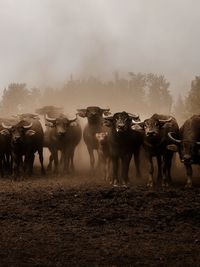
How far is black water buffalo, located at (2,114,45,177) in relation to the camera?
19.5m

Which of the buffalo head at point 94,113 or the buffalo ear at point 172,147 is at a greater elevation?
the buffalo head at point 94,113

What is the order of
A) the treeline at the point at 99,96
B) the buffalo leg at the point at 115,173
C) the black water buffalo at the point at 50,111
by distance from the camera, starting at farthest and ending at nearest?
the treeline at the point at 99,96
the black water buffalo at the point at 50,111
the buffalo leg at the point at 115,173

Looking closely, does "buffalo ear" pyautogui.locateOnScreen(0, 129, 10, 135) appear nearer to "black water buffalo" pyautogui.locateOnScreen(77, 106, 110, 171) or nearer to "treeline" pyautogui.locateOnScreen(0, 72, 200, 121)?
"black water buffalo" pyautogui.locateOnScreen(77, 106, 110, 171)

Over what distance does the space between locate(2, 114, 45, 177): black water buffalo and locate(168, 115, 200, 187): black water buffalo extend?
19.1 ft

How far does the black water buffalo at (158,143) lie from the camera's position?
55.2 feet

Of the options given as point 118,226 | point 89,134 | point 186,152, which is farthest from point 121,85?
point 118,226

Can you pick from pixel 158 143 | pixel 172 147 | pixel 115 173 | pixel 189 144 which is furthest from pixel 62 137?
pixel 189 144

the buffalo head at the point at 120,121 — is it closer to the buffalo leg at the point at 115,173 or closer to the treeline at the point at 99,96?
the buffalo leg at the point at 115,173

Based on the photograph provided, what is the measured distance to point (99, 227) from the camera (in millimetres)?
11273

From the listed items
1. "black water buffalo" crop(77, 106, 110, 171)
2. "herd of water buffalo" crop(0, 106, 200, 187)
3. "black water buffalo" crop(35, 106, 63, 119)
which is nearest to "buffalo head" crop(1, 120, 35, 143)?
"herd of water buffalo" crop(0, 106, 200, 187)

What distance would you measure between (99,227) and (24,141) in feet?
30.6

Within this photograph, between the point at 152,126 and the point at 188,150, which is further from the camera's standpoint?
the point at 152,126

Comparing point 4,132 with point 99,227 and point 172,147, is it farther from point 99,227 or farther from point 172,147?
point 99,227

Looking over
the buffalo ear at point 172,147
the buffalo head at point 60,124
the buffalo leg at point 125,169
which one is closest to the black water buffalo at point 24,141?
the buffalo head at point 60,124
